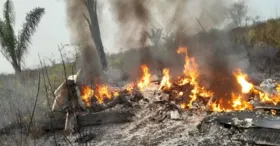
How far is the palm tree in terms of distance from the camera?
17.1 metres

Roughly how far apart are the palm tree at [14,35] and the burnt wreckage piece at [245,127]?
13600 mm

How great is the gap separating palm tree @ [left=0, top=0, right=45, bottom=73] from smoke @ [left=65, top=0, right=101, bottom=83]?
2.00 m

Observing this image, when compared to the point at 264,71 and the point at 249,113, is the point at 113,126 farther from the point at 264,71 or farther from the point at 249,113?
the point at 264,71

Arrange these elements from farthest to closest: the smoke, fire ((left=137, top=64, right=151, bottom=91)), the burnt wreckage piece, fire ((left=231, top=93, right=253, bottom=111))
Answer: the smoke, fire ((left=137, top=64, right=151, bottom=91)), fire ((left=231, top=93, right=253, bottom=111)), the burnt wreckage piece

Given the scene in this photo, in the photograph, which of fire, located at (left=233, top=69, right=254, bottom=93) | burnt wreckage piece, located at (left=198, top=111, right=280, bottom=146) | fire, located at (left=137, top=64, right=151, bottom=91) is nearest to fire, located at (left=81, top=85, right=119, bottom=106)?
fire, located at (left=137, top=64, right=151, bottom=91)

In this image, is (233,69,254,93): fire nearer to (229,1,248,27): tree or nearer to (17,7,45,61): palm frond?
(17,7,45,61): palm frond

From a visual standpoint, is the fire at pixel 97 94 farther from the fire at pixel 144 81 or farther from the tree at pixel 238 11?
the tree at pixel 238 11

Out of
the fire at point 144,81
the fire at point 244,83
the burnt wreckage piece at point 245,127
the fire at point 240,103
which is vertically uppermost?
the fire at point 144,81

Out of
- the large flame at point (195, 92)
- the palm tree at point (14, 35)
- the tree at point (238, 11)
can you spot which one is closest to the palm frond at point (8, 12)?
the palm tree at point (14, 35)

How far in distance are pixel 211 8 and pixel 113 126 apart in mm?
15471

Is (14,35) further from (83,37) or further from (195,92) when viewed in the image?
(195,92)

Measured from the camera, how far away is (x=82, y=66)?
17719mm

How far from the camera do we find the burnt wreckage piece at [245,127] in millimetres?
6549

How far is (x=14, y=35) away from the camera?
56.7 ft
